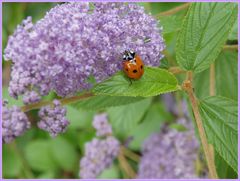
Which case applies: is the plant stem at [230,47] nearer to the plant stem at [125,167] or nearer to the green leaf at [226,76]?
the green leaf at [226,76]

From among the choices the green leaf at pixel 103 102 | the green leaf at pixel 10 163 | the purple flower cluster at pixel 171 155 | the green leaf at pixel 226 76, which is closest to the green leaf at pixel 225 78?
the green leaf at pixel 226 76

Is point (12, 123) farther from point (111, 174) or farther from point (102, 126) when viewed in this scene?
point (111, 174)

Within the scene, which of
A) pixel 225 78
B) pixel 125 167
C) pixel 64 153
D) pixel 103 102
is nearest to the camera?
pixel 103 102

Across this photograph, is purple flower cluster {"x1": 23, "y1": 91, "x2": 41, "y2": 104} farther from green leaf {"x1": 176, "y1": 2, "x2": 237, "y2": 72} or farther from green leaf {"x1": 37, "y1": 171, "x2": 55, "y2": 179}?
green leaf {"x1": 37, "y1": 171, "x2": 55, "y2": 179}

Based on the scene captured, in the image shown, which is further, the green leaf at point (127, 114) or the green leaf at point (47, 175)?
the green leaf at point (47, 175)

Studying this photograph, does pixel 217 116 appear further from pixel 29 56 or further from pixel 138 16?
pixel 29 56

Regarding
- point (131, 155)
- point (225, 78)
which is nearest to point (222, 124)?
point (225, 78)

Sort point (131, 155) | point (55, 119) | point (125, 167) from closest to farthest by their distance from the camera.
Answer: point (55, 119) < point (125, 167) < point (131, 155)
